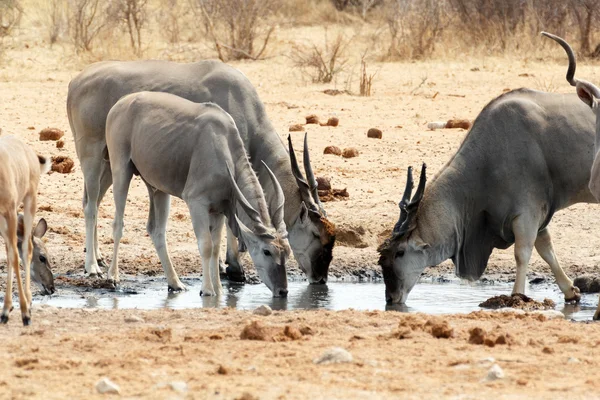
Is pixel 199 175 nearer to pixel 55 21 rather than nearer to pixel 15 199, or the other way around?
pixel 15 199

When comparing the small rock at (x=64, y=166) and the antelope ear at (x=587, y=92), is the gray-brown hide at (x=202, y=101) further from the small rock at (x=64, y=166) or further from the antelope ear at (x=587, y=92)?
the antelope ear at (x=587, y=92)

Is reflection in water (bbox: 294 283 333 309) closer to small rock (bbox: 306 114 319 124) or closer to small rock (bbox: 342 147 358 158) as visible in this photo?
small rock (bbox: 342 147 358 158)

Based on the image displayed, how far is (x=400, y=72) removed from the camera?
68.4 feet

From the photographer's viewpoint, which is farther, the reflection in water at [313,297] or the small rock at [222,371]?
the reflection in water at [313,297]

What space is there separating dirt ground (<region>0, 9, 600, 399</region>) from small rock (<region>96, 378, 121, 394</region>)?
0.05 metres

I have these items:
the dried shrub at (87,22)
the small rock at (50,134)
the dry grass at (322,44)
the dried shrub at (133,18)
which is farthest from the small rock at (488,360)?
the dried shrub at (87,22)

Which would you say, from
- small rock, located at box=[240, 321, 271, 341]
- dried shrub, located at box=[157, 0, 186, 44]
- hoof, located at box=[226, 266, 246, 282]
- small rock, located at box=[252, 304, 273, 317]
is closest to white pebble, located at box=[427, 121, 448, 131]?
hoof, located at box=[226, 266, 246, 282]

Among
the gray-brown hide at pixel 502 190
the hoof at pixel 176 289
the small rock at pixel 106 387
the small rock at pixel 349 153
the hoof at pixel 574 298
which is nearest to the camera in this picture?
the small rock at pixel 106 387

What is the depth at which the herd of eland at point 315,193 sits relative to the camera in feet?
31.0

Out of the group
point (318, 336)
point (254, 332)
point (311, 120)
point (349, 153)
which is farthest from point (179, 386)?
point (311, 120)

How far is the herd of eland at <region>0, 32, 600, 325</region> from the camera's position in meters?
9.45

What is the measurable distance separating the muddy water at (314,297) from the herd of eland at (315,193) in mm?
158

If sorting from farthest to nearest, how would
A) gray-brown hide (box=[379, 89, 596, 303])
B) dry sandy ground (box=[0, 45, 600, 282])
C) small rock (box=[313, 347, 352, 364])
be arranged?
dry sandy ground (box=[0, 45, 600, 282]) < gray-brown hide (box=[379, 89, 596, 303]) < small rock (box=[313, 347, 352, 364])

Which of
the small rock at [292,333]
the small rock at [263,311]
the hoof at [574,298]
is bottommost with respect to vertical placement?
the hoof at [574,298]
